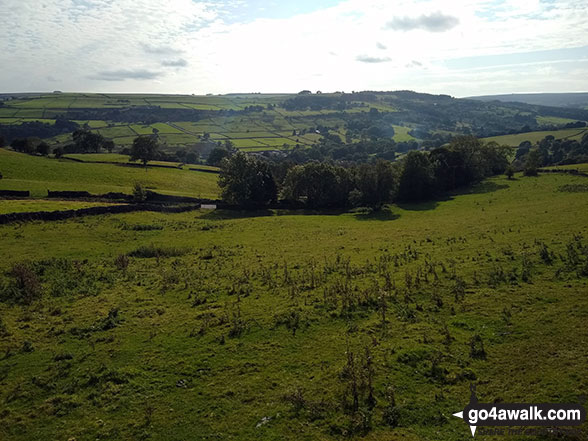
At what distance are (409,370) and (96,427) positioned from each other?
12241mm

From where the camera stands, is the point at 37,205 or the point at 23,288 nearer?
the point at 23,288

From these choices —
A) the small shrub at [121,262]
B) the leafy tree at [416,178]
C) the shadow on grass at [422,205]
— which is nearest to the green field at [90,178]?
the small shrub at [121,262]

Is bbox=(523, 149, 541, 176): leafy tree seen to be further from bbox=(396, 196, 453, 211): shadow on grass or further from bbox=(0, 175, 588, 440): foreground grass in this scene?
bbox=(0, 175, 588, 440): foreground grass

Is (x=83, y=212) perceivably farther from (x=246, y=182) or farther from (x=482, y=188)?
(x=482, y=188)

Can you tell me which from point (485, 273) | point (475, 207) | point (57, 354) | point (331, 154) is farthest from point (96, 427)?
point (331, 154)

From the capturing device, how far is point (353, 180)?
6975 cm

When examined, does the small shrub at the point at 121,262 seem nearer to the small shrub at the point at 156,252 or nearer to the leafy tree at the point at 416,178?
the small shrub at the point at 156,252

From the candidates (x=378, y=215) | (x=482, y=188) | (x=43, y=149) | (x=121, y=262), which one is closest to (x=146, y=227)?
(x=121, y=262)

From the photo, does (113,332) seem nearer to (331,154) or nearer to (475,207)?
(475,207)

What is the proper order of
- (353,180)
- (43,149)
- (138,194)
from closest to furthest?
(138,194), (353,180), (43,149)

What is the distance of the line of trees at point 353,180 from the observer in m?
64.1

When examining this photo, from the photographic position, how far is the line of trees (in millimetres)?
64125

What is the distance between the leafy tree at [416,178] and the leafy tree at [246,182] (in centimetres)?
2420

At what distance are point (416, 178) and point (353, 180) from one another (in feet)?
38.2
